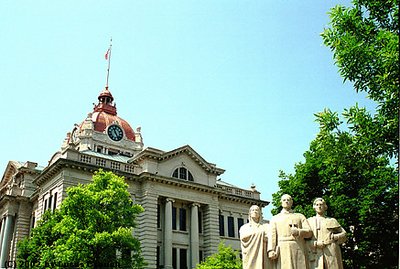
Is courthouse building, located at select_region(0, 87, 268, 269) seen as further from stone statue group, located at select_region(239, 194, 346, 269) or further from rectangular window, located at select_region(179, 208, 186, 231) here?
stone statue group, located at select_region(239, 194, 346, 269)

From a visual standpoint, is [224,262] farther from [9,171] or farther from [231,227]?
[9,171]

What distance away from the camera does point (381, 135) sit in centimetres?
1311

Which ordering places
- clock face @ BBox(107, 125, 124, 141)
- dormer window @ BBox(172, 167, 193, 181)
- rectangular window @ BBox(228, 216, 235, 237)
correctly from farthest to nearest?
clock face @ BBox(107, 125, 124, 141)
rectangular window @ BBox(228, 216, 235, 237)
dormer window @ BBox(172, 167, 193, 181)

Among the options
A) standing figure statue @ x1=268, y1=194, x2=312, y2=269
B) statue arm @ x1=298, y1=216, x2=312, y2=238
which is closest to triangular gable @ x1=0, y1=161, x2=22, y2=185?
standing figure statue @ x1=268, y1=194, x2=312, y2=269

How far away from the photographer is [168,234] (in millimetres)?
36094

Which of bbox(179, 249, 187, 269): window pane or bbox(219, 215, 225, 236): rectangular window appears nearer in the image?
bbox(179, 249, 187, 269): window pane

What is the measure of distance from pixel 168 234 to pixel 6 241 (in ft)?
52.9

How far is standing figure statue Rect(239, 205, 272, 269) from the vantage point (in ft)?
28.4

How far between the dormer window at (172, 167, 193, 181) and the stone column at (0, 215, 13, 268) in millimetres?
16856

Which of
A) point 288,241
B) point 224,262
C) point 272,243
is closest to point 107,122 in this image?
point 224,262

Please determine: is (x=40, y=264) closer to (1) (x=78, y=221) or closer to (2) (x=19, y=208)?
(1) (x=78, y=221)

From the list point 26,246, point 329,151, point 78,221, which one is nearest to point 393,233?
point 329,151

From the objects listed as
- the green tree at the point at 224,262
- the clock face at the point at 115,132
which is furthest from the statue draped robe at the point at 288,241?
the clock face at the point at 115,132

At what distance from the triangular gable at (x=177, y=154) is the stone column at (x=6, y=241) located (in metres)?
13.9
